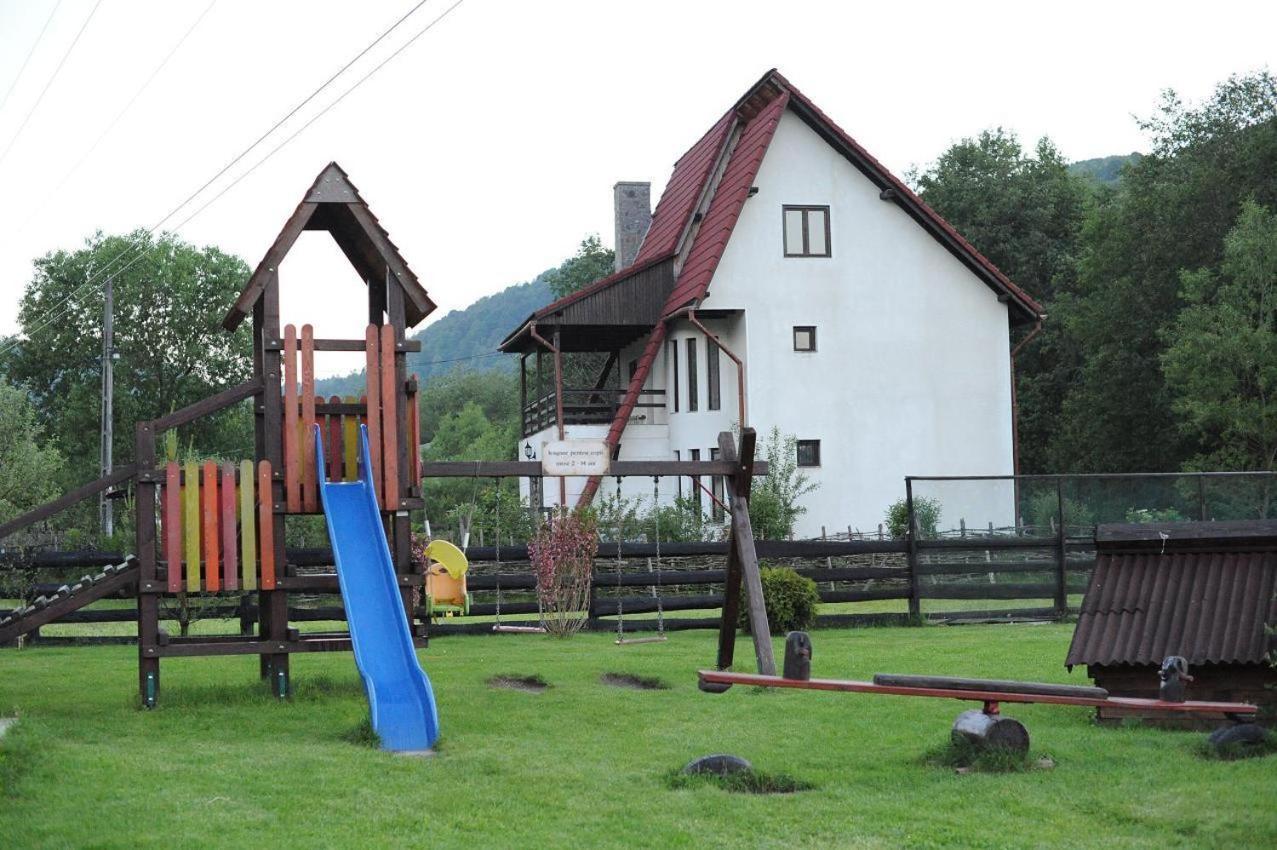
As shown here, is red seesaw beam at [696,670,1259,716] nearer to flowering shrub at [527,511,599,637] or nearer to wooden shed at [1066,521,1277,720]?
wooden shed at [1066,521,1277,720]

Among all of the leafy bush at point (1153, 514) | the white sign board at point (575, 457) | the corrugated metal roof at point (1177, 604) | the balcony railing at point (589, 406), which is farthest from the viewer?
the balcony railing at point (589, 406)

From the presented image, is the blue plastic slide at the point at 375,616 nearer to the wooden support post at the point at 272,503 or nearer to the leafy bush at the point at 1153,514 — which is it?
the wooden support post at the point at 272,503

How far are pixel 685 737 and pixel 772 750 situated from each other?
0.87 metres

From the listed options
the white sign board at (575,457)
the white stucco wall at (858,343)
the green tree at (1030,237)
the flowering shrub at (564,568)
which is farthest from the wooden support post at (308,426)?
the green tree at (1030,237)

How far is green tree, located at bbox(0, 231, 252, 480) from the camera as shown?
6819cm

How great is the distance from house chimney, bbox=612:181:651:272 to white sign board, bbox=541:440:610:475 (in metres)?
30.5

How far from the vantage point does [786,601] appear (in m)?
19.5

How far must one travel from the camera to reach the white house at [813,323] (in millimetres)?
35969

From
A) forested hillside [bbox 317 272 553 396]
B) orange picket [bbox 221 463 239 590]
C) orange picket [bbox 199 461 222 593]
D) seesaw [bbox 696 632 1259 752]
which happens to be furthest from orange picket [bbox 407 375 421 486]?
forested hillside [bbox 317 272 553 396]

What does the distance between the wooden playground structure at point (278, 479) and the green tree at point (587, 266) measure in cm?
4906

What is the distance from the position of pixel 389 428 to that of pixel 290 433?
2.98ft

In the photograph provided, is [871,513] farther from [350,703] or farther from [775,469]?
[350,703]

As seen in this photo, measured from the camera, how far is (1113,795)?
8539mm

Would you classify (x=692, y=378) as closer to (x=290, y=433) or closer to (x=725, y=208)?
(x=725, y=208)
